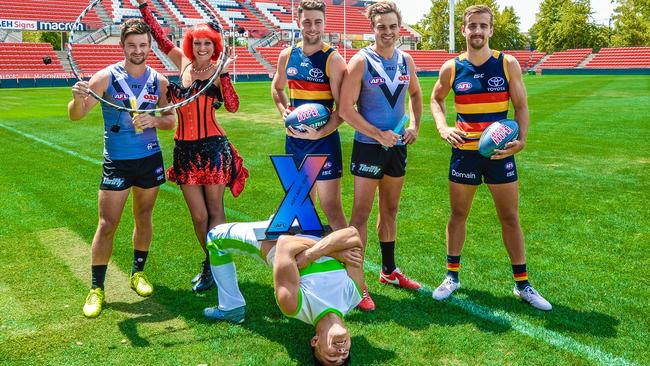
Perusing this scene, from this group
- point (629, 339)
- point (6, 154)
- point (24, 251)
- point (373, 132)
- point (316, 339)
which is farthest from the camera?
point (6, 154)

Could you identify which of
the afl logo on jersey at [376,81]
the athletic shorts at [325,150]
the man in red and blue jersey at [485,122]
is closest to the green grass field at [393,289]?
the man in red and blue jersey at [485,122]

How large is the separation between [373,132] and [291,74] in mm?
882

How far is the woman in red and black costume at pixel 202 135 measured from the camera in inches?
187

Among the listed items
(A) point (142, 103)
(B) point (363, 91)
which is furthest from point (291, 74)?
(A) point (142, 103)

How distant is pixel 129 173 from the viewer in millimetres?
4695

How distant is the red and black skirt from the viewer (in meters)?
4.83

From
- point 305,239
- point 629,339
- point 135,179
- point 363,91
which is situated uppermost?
point 363,91

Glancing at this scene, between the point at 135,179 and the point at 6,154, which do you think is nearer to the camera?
the point at 135,179

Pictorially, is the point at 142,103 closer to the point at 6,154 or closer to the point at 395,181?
the point at 395,181

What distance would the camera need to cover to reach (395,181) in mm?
4867

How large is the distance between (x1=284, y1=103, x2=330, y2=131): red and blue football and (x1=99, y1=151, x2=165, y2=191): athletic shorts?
4.08ft

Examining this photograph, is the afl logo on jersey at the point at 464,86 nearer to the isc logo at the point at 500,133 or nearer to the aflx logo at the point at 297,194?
the isc logo at the point at 500,133

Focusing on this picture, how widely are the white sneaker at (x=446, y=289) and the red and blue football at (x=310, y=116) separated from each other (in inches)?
66.3

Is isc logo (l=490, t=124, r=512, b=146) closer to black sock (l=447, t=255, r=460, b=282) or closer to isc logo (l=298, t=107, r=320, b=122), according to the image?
black sock (l=447, t=255, r=460, b=282)
